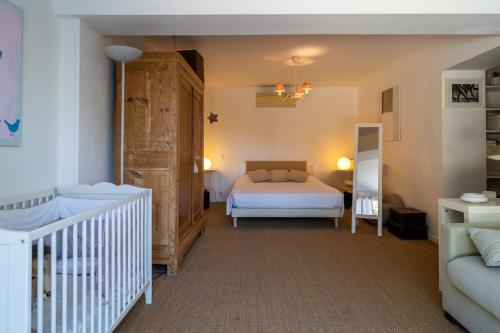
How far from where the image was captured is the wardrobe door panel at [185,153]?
2.96 m

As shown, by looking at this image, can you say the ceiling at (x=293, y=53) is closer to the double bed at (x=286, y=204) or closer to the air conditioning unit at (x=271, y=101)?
the air conditioning unit at (x=271, y=101)

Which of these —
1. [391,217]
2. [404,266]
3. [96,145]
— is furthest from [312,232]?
[96,145]

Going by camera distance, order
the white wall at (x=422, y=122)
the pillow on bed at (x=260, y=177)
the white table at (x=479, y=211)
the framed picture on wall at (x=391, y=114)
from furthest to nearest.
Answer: the pillow on bed at (x=260, y=177)
the framed picture on wall at (x=391, y=114)
the white wall at (x=422, y=122)
the white table at (x=479, y=211)

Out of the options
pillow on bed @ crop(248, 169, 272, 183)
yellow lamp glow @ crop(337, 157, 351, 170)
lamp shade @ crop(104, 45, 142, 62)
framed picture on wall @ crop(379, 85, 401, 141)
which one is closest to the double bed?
pillow on bed @ crop(248, 169, 272, 183)

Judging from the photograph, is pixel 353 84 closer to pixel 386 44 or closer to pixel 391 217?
pixel 386 44

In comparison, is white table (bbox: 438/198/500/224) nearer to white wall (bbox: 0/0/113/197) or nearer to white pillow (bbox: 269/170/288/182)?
white wall (bbox: 0/0/113/197)

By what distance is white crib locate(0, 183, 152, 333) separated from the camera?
1.01 m

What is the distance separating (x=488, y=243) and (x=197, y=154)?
2.88 metres

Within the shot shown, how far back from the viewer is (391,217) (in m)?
4.18

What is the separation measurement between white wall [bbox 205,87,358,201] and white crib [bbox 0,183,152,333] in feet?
14.3

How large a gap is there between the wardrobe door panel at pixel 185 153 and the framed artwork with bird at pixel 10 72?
1.26m

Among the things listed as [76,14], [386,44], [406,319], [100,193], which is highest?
[386,44]

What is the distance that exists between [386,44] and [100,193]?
363 cm

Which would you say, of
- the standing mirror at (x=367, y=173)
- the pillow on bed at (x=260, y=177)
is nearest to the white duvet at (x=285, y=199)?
the standing mirror at (x=367, y=173)
